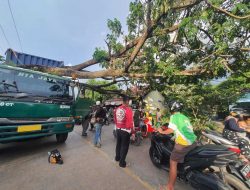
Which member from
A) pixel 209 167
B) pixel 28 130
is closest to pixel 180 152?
pixel 209 167

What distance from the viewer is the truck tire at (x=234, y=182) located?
303 cm

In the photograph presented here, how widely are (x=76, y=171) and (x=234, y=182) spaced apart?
313 centimetres

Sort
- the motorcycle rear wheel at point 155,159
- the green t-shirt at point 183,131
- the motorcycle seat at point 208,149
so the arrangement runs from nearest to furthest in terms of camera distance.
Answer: the motorcycle seat at point 208,149 → the green t-shirt at point 183,131 → the motorcycle rear wheel at point 155,159

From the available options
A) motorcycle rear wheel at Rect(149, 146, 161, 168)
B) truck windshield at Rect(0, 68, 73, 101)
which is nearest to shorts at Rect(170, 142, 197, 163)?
motorcycle rear wheel at Rect(149, 146, 161, 168)

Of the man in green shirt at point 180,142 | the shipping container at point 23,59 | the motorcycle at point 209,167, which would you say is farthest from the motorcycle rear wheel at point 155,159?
the shipping container at point 23,59

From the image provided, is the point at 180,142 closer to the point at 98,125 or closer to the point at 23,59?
the point at 98,125

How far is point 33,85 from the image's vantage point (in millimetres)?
5570

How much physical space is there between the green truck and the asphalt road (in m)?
0.72

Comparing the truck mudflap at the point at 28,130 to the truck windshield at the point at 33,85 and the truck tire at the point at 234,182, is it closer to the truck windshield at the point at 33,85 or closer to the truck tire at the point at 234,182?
the truck windshield at the point at 33,85

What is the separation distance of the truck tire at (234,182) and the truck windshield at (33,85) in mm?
4899

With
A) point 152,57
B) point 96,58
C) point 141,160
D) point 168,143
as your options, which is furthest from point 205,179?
point 96,58

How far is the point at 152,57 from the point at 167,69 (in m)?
1.13

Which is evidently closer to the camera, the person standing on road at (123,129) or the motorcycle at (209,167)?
Answer: the motorcycle at (209,167)

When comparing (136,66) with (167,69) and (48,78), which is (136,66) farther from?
(48,78)
